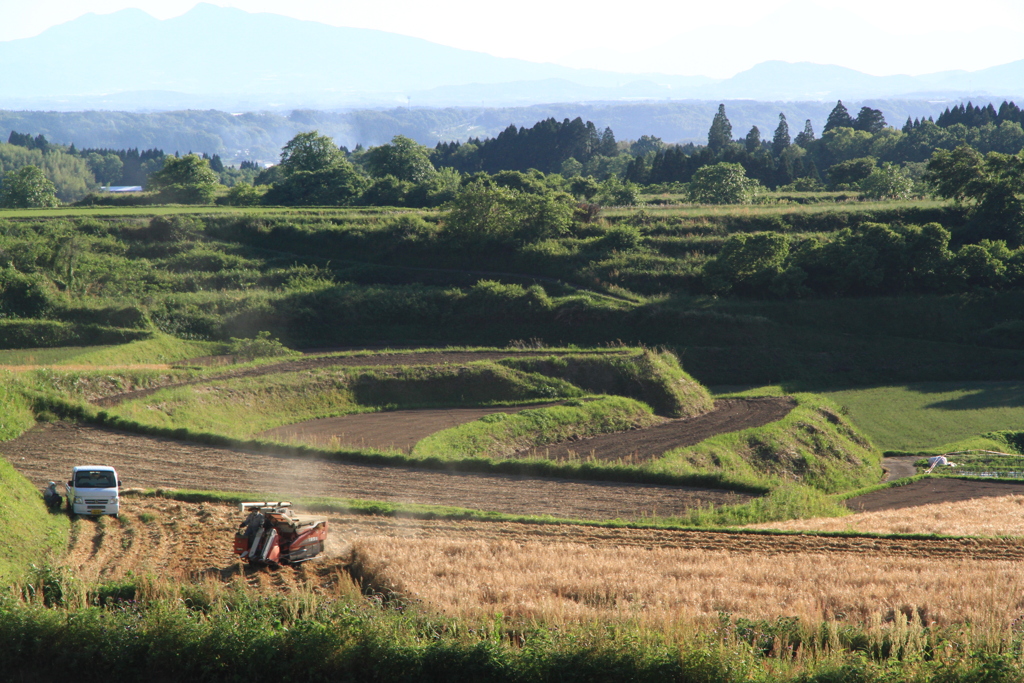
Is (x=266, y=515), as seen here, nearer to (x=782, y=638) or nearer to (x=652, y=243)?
(x=782, y=638)

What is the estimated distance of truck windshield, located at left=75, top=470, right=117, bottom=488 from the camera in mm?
25078

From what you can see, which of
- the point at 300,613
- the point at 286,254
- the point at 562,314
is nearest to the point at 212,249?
the point at 286,254

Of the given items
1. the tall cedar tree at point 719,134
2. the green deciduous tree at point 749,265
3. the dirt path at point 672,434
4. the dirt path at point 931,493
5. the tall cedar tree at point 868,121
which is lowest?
the dirt path at point 931,493

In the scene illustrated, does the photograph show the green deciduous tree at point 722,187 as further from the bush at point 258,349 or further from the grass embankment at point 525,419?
the bush at point 258,349

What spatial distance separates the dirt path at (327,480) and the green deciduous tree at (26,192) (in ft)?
339

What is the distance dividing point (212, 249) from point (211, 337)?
20.3 meters

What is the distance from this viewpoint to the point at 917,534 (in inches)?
1053

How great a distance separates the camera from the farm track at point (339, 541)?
21.0 m

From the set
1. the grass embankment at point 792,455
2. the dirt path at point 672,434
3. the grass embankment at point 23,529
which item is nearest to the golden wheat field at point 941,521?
the grass embankment at point 792,455

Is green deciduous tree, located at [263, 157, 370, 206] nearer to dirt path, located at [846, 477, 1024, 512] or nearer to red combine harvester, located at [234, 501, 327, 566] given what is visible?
dirt path, located at [846, 477, 1024, 512]

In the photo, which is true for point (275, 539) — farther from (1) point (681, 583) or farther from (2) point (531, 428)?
(2) point (531, 428)

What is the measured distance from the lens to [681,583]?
19516 millimetres

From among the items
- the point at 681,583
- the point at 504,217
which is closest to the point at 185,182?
the point at 504,217

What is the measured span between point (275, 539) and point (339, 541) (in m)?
3.43
